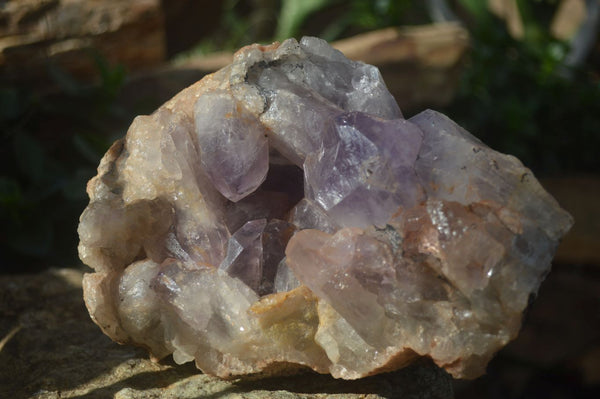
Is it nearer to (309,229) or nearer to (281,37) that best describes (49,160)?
(309,229)

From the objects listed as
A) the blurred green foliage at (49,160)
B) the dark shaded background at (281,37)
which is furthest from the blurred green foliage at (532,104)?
the blurred green foliage at (49,160)

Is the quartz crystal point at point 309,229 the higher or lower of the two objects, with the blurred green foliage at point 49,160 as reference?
higher

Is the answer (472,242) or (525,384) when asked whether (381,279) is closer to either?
(472,242)

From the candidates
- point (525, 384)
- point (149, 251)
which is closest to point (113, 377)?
point (149, 251)

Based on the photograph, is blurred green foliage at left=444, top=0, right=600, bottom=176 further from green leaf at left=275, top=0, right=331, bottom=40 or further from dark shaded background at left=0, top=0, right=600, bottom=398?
green leaf at left=275, top=0, right=331, bottom=40

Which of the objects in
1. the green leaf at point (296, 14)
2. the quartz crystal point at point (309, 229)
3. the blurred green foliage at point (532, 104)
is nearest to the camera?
the quartz crystal point at point (309, 229)

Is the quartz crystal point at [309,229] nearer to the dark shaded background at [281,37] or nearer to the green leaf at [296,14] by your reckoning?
the dark shaded background at [281,37]

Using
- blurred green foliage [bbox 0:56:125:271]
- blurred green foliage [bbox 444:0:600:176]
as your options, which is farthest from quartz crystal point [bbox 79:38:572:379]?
blurred green foliage [bbox 444:0:600:176]
